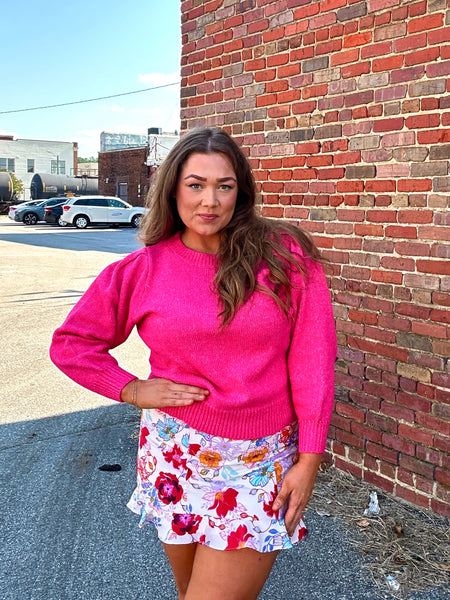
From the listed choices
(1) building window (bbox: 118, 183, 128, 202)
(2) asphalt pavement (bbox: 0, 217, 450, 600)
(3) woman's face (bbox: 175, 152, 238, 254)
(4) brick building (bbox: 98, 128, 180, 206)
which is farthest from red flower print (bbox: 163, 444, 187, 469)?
(1) building window (bbox: 118, 183, 128, 202)

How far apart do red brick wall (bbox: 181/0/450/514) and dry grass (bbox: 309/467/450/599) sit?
0.35 feet

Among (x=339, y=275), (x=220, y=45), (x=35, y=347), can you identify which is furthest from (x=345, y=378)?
(x=35, y=347)

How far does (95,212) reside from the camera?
31.9 metres

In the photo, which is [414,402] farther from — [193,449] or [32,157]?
[32,157]

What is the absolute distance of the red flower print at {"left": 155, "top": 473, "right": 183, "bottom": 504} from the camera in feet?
6.38

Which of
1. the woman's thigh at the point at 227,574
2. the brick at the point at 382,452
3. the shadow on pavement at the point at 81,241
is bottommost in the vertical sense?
the shadow on pavement at the point at 81,241

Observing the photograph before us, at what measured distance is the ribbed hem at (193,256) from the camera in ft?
6.60

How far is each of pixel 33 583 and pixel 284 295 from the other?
6.60 feet

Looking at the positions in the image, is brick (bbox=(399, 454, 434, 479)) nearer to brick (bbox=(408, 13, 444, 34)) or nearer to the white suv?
brick (bbox=(408, 13, 444, 34))

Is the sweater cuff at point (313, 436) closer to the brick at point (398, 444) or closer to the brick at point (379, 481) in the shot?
the brick at point (398, 444)

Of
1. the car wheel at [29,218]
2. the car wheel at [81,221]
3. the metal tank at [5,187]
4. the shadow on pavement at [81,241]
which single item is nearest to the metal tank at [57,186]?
the metal tank at [5,187]

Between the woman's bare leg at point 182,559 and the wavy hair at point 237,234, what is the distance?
0.75 metres

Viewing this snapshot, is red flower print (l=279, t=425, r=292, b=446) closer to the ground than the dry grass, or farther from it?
farther from it

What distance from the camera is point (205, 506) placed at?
1.90 metres
